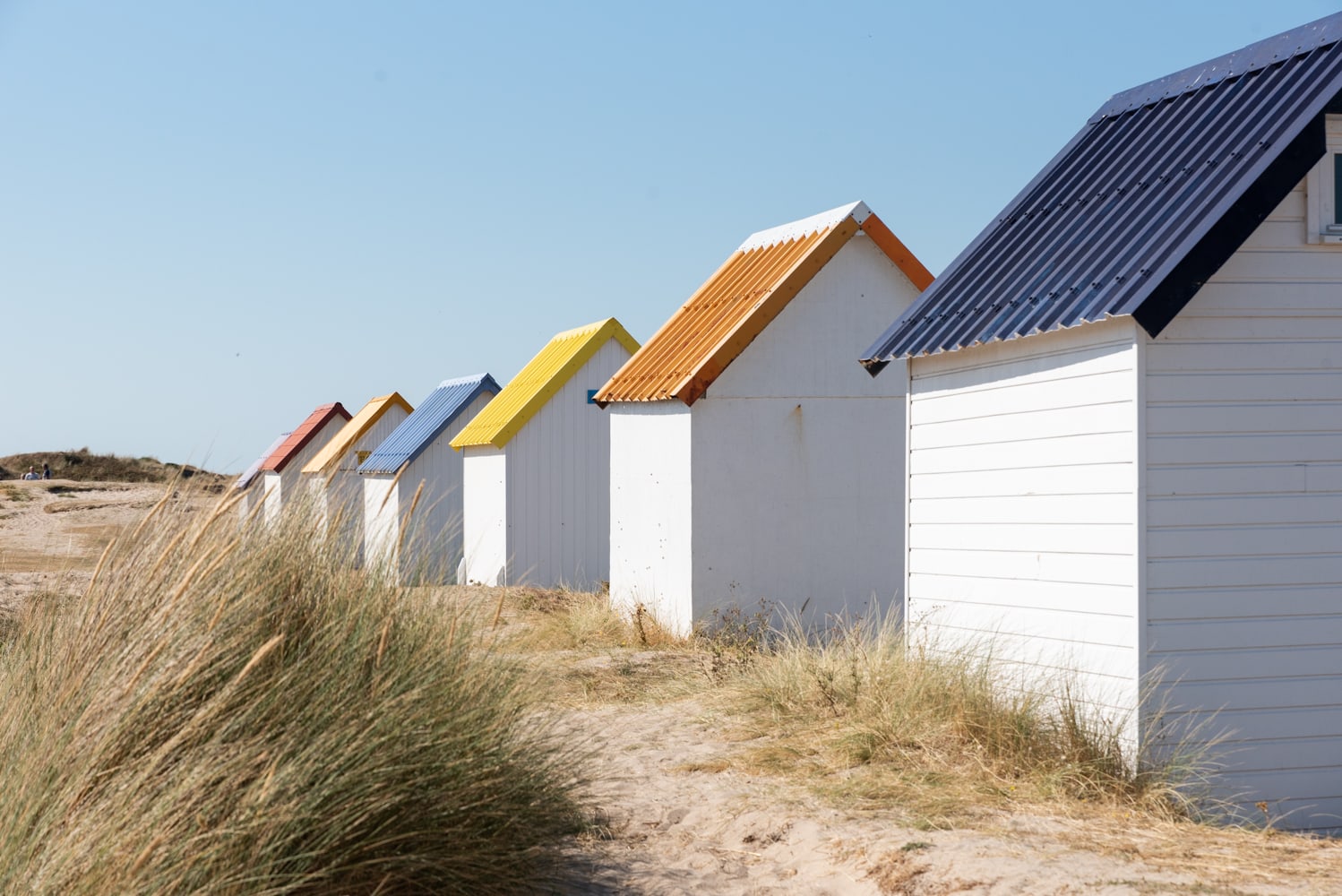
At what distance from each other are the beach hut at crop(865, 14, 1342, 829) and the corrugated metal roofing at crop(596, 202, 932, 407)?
491 cm

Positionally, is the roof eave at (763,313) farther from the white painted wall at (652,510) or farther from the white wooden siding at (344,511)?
the white wooden siding at (344,511)

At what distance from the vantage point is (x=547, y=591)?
17125mm

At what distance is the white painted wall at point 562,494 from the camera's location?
18.8 metres

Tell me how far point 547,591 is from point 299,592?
466 inches

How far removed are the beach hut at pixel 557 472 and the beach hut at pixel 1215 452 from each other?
36.4ft

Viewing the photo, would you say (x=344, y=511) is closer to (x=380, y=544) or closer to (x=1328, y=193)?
(x=380, y=544)

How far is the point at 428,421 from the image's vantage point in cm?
2347

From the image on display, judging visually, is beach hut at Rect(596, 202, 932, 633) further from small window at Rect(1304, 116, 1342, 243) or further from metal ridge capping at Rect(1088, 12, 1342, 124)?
small window at Rect(1304, 116, 1342, 243)

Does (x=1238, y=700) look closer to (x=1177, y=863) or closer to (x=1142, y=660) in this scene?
(x=1142, y=660)

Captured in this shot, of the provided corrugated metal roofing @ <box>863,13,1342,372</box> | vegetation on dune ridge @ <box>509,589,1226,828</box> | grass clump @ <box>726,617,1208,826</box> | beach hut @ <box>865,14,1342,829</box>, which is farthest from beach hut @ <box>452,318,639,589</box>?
beach hut @ <box>865,14,1342,829</box>

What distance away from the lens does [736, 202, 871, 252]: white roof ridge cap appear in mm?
13469

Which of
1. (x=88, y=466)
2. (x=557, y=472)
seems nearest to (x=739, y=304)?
(x=557, y=472)

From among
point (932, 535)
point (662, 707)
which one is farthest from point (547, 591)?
point (932, 535)

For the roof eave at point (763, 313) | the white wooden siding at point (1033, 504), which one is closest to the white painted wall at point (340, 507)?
the white wooden siding at point (1033, 504)
